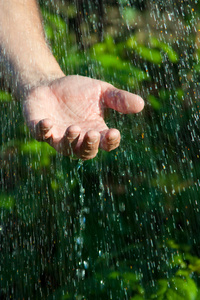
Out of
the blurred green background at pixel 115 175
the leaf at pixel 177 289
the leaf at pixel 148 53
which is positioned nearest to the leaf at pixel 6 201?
the blurred green background at pixel 115 175

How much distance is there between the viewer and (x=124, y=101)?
122cm

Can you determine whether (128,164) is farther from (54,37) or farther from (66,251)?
(54,37)

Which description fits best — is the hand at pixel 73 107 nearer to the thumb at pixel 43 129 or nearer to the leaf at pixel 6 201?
the thumb at pixel 43 129

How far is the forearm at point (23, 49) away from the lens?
1524mm

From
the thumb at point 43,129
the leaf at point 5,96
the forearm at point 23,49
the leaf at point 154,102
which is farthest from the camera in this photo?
the leaf at point 5,96

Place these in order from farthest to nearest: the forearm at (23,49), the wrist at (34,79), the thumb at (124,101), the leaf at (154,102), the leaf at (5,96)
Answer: the leaf at (5,96) < the leaf at (154,102) < the forearm at (23,49) < the wrist at (34,79) < the thumb at (124,101)

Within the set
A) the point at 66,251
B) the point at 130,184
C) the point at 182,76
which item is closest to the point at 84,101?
the point at 130,184

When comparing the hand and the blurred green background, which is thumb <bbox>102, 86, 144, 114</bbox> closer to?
the hand

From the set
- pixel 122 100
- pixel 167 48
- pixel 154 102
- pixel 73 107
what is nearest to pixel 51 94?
pixel 73 107

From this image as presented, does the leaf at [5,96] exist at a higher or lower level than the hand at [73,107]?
lower

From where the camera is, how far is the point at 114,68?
168 cm

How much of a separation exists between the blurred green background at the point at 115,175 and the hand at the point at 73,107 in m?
0.21

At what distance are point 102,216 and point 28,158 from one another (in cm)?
48

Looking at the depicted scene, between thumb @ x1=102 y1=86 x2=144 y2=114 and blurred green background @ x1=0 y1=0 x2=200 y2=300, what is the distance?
0.75 ft
